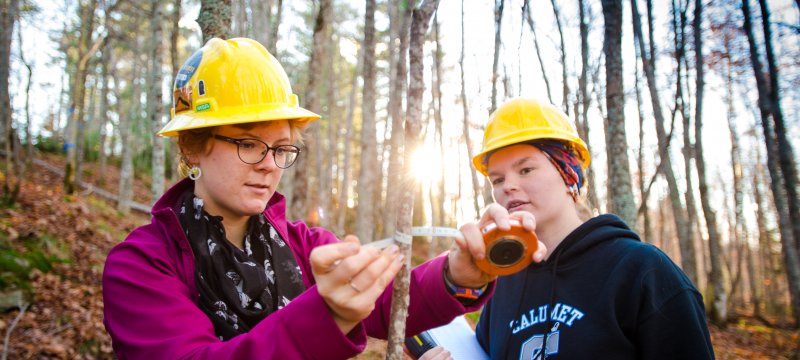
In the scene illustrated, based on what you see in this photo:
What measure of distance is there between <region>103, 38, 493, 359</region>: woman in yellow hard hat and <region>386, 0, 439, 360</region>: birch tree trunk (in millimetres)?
159

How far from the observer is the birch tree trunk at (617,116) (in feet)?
16.4

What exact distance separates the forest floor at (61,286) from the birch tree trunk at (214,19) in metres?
3.95

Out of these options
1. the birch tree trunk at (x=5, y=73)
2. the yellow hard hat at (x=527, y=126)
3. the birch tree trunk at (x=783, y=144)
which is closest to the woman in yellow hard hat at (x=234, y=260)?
the yellow hard hat at (x=527, y=126)

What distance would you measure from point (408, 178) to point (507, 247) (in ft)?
2.17

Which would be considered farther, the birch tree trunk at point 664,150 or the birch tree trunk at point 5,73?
the birch tree trunk at point 664,150

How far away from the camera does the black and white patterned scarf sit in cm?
160

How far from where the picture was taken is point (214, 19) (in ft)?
12.8

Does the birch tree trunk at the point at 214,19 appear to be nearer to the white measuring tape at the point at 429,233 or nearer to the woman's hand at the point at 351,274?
the white measuring tape at the point at 429,233

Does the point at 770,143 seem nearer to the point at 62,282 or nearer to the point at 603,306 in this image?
the point at 603,306

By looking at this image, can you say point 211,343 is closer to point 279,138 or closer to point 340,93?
point 279,138

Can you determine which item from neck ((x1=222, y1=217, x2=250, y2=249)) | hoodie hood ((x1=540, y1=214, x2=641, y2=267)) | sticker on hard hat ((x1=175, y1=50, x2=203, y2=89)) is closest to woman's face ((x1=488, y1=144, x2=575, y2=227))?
hoodie hood ((x1=540, y1=214, x2=641, y2=267))

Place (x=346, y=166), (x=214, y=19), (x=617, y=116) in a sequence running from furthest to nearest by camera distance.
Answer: (x=346, y=166)
(x=617, y=116)
(x=214, y=19)

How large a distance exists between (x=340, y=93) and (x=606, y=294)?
93.4 feet

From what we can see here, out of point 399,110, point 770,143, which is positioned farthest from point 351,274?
point 770,143
